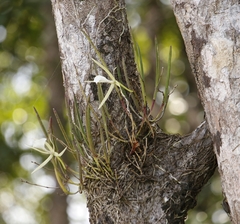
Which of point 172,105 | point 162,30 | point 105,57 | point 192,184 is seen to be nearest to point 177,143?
point 192,184

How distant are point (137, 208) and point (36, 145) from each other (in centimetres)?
36

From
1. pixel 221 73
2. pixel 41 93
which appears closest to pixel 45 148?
pixel 221 73

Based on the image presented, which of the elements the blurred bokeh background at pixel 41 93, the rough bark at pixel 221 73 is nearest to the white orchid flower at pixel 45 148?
the rough bark at pixel 221 73

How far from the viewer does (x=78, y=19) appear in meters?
1.76

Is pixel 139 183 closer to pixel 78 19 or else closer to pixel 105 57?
pixel 105 57

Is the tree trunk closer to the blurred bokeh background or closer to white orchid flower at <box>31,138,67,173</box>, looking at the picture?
white orchid flower at <box>31,138,67,173</box>

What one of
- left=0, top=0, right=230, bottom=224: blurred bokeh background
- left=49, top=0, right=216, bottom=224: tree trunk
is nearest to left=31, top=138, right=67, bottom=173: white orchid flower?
left=49, top=0, right=216, bottom=224: tree trunk

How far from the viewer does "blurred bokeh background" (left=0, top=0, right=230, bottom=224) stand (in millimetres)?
3885

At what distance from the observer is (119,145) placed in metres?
1.70

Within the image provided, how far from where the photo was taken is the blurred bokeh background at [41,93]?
3.88 metres

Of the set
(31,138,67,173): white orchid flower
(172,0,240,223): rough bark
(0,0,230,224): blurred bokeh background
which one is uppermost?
(172,0,240,223): rough bark

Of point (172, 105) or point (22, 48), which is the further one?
point (172, 105)

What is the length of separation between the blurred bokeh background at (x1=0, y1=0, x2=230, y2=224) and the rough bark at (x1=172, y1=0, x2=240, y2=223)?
165cm

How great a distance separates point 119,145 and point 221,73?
41cm
